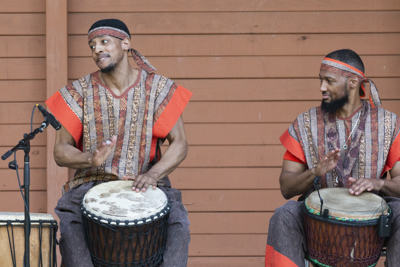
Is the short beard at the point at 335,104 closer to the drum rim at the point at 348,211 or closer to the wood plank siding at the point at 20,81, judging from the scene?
the drum rim at the point at 348,211

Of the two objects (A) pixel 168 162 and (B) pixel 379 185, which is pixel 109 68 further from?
(B) pixel 379 185

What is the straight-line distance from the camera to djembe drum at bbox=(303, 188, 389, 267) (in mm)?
3371

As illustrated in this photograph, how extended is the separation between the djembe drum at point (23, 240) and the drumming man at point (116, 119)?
0.32m

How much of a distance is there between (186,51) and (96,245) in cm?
218

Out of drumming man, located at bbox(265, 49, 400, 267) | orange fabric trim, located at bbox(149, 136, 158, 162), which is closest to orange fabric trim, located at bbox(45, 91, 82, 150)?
orange fabric trim, located at bbox(149, 136, 158, 162)

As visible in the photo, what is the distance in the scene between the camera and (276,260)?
3.65 meters

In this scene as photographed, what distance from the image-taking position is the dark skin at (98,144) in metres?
3.67

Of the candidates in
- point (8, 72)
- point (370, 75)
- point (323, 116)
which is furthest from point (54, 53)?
point (370, 75)

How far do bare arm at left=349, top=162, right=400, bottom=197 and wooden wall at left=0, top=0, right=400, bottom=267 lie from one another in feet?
Answer: 4.51

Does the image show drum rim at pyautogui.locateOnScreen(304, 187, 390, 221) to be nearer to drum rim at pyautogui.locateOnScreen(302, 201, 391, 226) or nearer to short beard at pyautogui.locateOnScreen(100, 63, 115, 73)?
drum rim at pyautogui.locateOnScreen(302, 201, 391, 226)

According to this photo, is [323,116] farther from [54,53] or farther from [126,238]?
[54,53]

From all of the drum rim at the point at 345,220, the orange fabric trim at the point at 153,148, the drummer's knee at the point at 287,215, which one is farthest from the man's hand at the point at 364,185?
the orange fabric trim at the point at 153,148

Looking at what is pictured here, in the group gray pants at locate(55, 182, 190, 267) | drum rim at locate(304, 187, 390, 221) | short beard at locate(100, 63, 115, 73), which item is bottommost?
gray pants at locate(55, 182, 190, 267)

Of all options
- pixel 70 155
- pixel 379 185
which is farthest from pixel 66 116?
pixel 379 185
